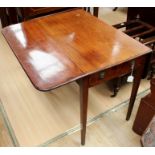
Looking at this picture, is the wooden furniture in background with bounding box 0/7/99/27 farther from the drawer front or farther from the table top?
the drawer front

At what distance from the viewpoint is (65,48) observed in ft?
3.98

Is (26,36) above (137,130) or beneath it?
above

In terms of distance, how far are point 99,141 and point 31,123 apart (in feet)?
1.69

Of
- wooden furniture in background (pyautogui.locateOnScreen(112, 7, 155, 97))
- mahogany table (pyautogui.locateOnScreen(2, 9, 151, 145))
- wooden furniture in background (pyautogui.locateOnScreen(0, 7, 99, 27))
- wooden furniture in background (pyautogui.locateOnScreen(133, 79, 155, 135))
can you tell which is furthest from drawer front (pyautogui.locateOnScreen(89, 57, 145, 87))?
wooden furniture in background (pyautogui.locateOnScreen(0, 7, 99, 27))

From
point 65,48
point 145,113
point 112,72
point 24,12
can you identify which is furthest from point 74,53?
point 24,12

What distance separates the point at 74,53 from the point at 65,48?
8cm

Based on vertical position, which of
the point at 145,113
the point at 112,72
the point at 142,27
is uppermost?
the point at 112,72

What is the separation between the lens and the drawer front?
1096 mm

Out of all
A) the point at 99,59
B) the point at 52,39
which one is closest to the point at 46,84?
the point at 99,59

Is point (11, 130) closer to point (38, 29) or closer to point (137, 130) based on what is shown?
point (38, 29)

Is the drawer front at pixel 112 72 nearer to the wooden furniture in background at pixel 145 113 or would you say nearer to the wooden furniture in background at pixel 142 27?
the wooden furniture in background at pixel 145 113

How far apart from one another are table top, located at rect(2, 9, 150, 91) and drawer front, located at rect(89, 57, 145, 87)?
0.04 metres

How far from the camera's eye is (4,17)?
2.57 m

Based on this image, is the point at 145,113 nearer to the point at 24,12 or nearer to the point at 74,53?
the point at 74,53
